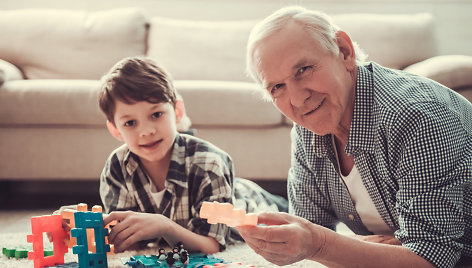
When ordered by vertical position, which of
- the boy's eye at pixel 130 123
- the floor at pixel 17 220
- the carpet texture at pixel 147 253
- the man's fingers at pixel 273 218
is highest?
the boy's eye at pixel 130 123

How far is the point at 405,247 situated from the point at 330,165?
0.37m

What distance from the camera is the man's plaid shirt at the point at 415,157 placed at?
1110mm

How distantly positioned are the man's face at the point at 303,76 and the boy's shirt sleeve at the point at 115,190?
687mm

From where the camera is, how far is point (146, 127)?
1603 mm

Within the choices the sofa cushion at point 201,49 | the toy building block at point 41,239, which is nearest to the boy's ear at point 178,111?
the toy building block at point 41,239

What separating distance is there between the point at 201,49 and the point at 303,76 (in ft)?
6.56

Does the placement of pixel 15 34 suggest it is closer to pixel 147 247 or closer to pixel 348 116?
pixel 147 247

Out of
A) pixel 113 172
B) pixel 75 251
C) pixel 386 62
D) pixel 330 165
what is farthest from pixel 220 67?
pixel 75 251

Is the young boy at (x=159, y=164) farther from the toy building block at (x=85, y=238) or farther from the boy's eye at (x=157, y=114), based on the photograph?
the toy building block at (x=85, y=238)

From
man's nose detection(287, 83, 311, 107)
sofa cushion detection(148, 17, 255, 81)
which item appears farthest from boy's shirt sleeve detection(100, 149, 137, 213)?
sofa cushion detection(148, 17, 255, 81)

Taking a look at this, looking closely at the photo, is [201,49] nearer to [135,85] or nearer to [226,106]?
[226,106]

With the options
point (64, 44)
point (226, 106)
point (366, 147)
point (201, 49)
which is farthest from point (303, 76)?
point (64, 44)

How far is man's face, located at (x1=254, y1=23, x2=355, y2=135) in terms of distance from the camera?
47.7 inches

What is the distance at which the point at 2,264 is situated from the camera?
1.45m
